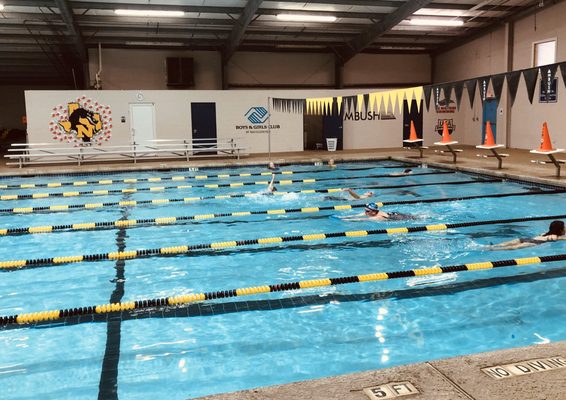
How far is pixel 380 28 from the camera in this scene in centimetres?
1673

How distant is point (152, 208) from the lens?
29.7ft

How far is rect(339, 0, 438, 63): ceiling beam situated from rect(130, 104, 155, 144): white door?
7.84 m

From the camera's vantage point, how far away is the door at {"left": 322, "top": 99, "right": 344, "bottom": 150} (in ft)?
62.7

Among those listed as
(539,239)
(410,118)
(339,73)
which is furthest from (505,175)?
(339,73)

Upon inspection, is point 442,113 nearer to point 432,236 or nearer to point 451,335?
point 432,236

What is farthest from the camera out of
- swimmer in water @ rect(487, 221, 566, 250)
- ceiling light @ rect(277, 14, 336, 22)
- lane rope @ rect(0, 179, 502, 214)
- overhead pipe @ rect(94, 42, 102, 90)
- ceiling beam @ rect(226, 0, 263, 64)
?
overhead pipe @ rect(94, 42, 102, 90)

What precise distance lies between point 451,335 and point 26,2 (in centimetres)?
1378

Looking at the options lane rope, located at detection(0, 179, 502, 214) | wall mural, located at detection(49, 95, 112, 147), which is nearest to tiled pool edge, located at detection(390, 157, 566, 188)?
lane rope, located at detection(0, 179, 502, 214)

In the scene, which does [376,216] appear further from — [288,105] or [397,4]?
[288,105]

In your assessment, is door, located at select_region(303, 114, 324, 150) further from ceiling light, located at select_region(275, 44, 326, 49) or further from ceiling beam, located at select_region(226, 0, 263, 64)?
ceiling beam, located at select_region(226, 0, 263, 64)

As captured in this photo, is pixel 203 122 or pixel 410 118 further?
pixel 410 118

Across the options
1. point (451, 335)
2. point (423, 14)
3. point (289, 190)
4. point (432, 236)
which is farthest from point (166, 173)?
point (451, 335)

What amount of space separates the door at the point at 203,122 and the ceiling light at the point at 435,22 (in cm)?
740

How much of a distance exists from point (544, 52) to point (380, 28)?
5289 mm
